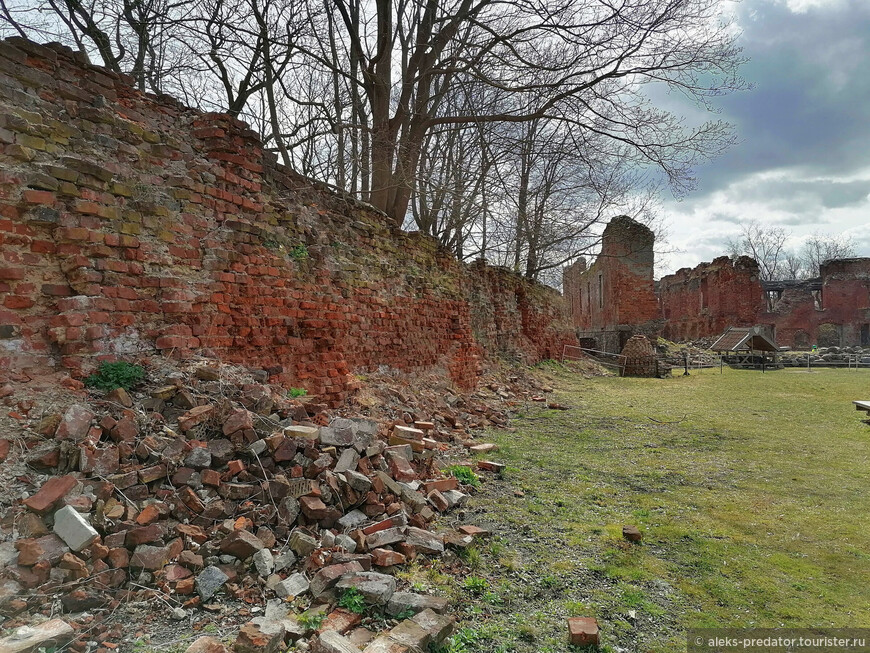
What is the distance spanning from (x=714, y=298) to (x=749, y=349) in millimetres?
12282

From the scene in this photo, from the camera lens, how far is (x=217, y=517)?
9.20ft

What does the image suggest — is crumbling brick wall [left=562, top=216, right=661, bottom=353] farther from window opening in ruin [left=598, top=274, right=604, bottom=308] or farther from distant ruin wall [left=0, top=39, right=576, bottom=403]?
distant ruin wall [left=0, top=39, right=576, bottom=403]

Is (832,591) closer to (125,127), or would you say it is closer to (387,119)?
(125,127)

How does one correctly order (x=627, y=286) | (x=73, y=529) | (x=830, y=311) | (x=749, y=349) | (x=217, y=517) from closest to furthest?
1. (x=73, y=529)
2. (x=217, y=517)
3. (x=749, y=349)
4. (x=627, y=286)
5. (x=830, y=311)

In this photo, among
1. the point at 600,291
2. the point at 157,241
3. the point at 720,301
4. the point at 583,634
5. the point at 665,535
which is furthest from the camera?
the point at 720,301

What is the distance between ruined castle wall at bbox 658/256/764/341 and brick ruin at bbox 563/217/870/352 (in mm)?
55

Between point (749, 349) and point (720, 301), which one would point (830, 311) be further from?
point (749, 349)

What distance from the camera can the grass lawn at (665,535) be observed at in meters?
2.39

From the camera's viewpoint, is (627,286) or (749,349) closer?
(749,349)

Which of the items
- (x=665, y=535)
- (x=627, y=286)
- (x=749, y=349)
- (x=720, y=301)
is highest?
(x=627, y=286)

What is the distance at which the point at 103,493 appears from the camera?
261 cm

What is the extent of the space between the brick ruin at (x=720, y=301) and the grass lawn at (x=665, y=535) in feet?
63.2

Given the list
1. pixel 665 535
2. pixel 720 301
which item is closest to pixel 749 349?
pixel 720 301

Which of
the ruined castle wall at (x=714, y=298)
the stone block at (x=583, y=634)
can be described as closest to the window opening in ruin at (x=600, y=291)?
the ruined castle wall at (x=714, y=298)
